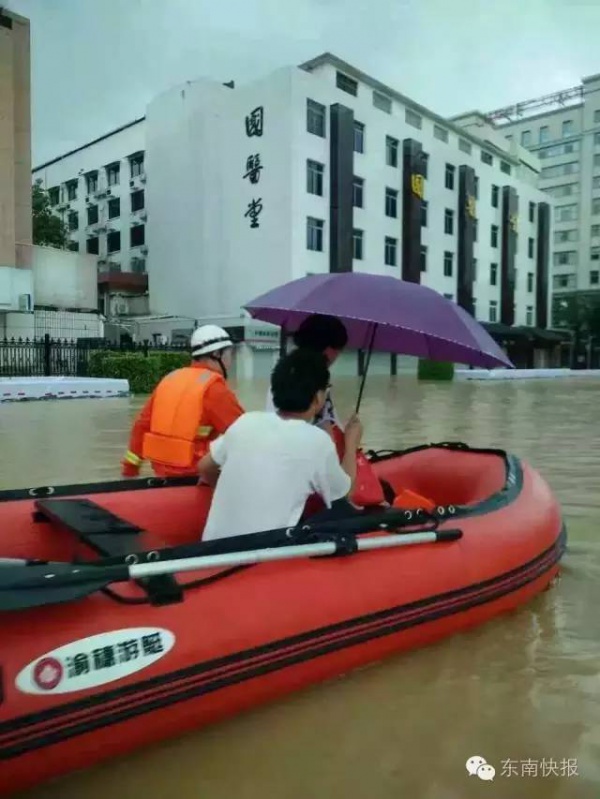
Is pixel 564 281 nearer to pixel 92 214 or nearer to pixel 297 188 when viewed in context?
pixel 297 188

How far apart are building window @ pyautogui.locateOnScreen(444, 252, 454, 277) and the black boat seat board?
34.4 metres

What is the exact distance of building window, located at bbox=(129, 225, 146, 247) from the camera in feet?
111

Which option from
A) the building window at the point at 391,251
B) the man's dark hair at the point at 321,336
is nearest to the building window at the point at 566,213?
the building window at the point at 391,251

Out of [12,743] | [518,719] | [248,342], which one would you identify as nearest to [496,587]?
[518,719]

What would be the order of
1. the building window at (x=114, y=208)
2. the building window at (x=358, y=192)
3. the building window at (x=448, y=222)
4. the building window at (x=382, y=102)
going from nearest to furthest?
the building window at (x=358, y=192) → the building window at (x=382, y=102) → the building window at (x=114, y=208) → the building window at (x=448, y=222)

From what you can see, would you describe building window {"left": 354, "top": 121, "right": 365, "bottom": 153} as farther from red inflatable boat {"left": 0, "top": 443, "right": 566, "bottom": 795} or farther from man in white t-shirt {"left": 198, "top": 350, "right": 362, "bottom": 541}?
man in white t-shirt {"left": 198, "top": 350, "right": 362, "bottom": 541}

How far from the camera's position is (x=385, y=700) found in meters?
2.63

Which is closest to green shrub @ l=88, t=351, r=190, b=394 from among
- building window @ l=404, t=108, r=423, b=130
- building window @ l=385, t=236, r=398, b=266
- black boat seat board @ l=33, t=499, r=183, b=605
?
black boat seat board @ l=33, t=499, r=183, b=605

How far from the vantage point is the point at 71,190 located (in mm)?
38188

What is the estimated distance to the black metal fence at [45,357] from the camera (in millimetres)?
18281

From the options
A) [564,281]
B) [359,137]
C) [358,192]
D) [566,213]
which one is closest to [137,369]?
[358,192]

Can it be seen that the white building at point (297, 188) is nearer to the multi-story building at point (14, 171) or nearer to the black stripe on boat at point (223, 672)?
the multi-story building at point (14, 171)

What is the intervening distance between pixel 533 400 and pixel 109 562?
15.8 meters

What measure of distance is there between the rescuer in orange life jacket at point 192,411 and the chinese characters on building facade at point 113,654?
5.09 feet
